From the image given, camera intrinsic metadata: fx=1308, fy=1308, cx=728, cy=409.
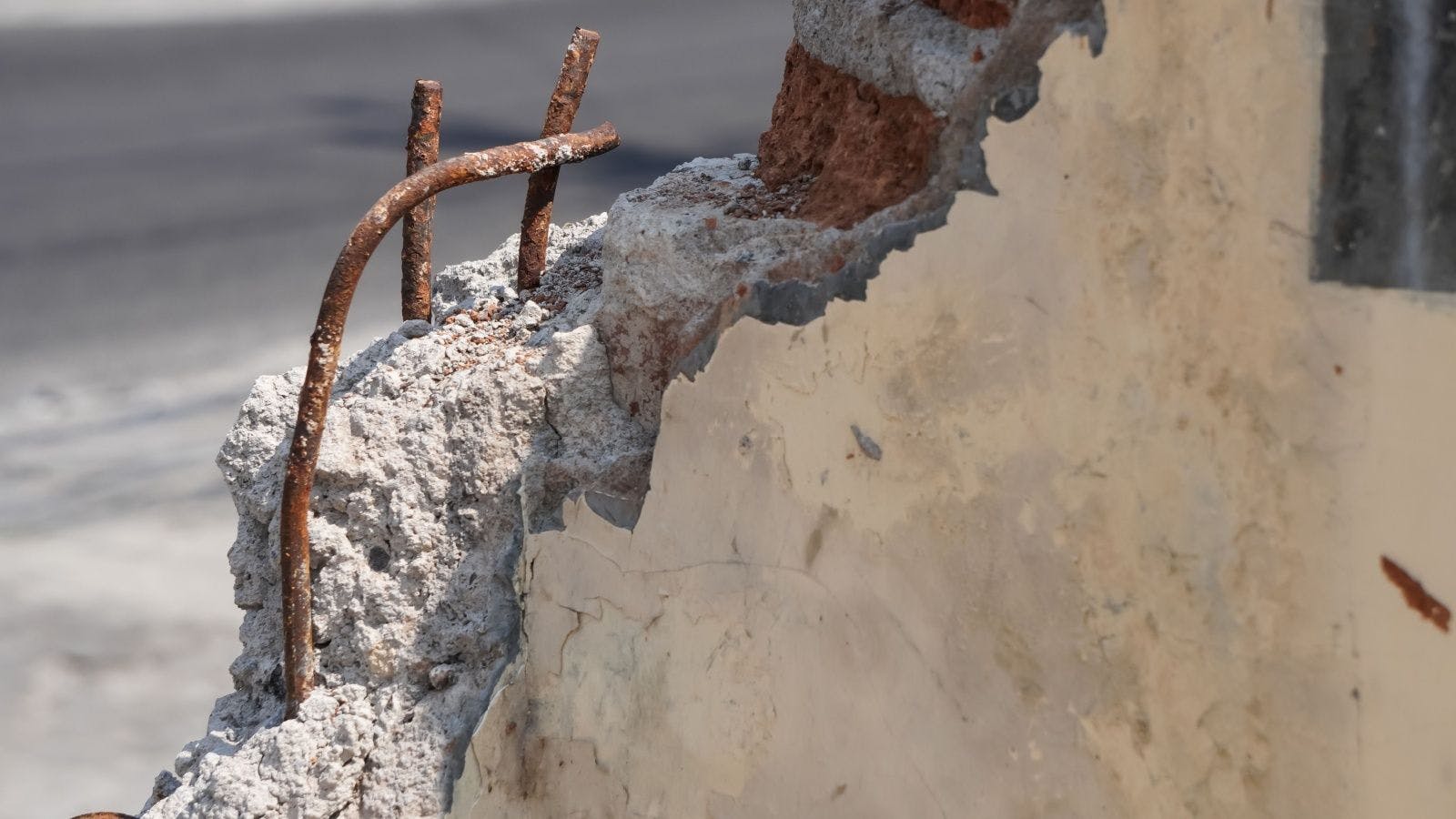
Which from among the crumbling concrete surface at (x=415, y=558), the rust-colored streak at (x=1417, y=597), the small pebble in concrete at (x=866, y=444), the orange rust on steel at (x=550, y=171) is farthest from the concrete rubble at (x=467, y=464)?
the rust-colored streak at (x=1417, y=597)

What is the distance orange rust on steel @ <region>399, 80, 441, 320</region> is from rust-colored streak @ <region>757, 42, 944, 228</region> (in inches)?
17.4

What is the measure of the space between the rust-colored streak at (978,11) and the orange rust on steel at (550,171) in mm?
568

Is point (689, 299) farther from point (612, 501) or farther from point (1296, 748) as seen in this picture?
point (1296, 748)

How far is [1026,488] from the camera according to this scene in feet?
3.81

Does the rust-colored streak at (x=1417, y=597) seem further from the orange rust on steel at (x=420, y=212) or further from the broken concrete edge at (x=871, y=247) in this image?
the orange rust on steel at (x=420, y=212)

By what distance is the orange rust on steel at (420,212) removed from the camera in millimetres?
1738

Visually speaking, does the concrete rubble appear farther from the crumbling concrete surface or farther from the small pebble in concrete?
the small pebble in concrete

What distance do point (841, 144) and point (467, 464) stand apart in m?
0.61

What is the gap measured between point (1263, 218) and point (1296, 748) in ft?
1.36

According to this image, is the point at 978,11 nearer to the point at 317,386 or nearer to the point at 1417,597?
the point at 1417,597

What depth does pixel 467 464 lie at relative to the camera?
1.64 metres

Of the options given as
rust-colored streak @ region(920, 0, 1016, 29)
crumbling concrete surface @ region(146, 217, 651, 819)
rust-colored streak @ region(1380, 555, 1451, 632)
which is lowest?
crumbling concrete surface @ region(146, 217, 651, 819)

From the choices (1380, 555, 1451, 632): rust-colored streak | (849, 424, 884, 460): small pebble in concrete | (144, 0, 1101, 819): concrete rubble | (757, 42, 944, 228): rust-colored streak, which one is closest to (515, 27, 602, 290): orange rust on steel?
(144, 0, 1101, 819): concrete rubble

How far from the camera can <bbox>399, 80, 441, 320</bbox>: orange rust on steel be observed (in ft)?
5.70
